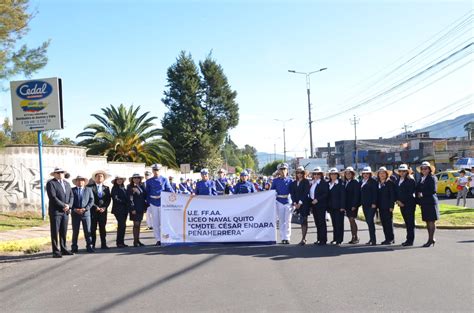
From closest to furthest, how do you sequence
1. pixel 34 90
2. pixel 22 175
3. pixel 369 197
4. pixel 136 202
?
pixel 369 197 < pixel 136 202 < pixel 34 90 < pixel 22 175

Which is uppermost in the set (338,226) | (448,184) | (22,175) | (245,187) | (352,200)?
(22,175)

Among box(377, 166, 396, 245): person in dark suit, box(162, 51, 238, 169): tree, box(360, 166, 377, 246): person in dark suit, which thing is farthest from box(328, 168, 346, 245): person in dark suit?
box(162, 51, 238, 169): tree

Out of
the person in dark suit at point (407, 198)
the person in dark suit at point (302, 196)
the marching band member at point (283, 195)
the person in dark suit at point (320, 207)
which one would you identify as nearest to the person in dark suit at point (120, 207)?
the marching band member at point (283, 195)

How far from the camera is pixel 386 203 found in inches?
451

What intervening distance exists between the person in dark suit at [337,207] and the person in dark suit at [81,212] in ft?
19.5

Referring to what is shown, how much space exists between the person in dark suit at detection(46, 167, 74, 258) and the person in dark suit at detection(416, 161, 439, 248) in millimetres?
8191

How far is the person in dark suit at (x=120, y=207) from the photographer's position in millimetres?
12062

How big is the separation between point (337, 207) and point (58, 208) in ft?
21.7

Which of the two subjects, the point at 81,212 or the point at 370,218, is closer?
the point at 81,212

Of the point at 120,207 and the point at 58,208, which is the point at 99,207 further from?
the point at 58,208

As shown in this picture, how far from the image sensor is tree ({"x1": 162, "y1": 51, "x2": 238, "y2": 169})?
174 ft

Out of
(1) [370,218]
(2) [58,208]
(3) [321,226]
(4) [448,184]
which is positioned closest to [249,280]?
(3) [321,226]

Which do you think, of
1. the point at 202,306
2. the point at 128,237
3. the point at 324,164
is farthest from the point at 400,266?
the point at 324,164

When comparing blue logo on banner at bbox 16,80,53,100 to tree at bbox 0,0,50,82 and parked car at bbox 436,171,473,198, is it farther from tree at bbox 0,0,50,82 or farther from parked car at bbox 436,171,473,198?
parked car at bbox 436,171,473,198
